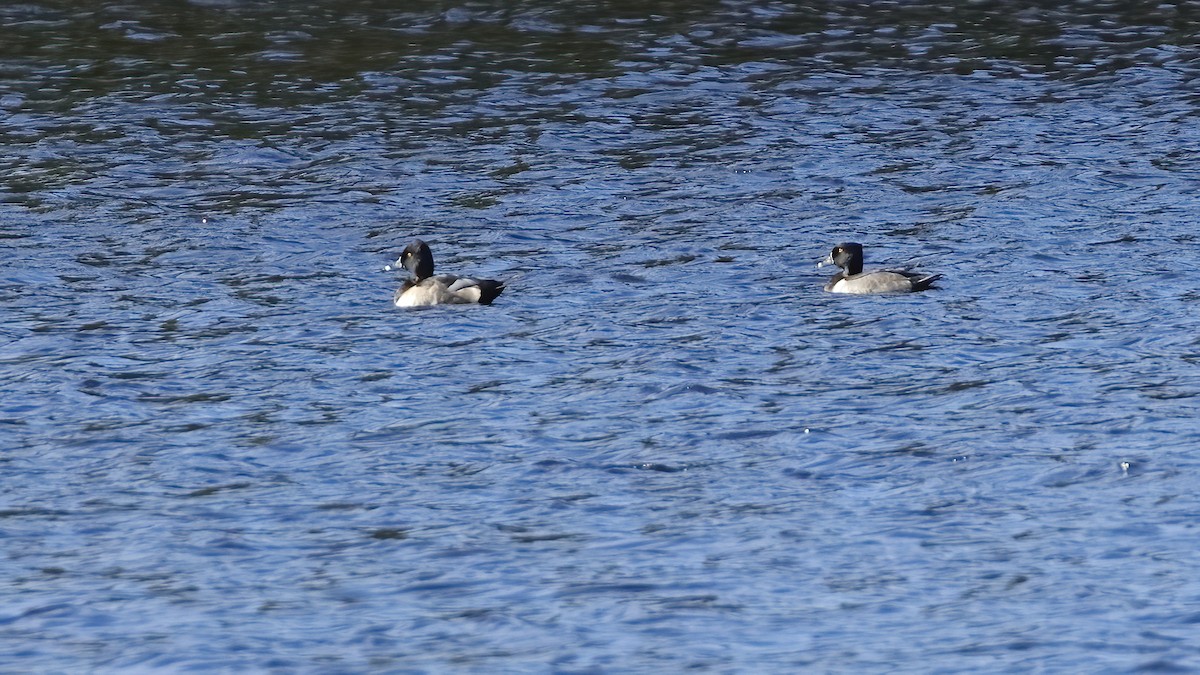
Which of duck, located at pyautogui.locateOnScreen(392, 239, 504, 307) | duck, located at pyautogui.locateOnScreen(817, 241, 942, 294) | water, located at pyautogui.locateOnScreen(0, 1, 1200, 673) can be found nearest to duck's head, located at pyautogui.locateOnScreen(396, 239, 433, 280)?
duck, located at pyautogui.locateOnScreen(392, 239, 504, 307)

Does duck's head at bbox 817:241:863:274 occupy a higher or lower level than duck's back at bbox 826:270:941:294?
higher

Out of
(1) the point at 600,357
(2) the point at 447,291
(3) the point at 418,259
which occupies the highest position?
(3) the point at 418,259

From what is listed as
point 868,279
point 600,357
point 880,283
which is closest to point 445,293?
point 600,357

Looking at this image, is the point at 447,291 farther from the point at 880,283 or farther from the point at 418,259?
the point at 880,283

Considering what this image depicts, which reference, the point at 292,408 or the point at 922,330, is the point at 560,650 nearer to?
the point at 292,408

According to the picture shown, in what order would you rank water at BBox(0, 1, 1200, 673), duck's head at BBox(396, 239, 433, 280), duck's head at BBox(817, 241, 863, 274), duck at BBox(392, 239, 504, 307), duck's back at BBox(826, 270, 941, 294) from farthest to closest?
duck's head at BBox(396, 239, 433, 280)
duck's head at BBox(817, 241, 863, 274)
duck's back at BBox(826, 270, 941, 294)
duck at BBox(392, 239, 504, 307)
water at BBox(0, 1, 1200, 673)

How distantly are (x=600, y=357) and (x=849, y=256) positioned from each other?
3.96 meters

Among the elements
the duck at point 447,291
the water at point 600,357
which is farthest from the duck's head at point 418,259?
the water at point 600,357

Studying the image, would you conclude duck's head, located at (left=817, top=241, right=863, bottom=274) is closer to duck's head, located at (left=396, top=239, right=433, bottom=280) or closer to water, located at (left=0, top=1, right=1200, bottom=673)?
water, located at (left=0, top=1, right=1200, bottom=673)

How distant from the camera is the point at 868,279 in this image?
2086 cm

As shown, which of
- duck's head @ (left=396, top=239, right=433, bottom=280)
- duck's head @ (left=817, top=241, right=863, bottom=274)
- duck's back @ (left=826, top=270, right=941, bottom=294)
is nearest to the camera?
duck's back @ (left=826, top=270, right=941, bottom=294)

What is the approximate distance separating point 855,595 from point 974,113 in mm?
18234

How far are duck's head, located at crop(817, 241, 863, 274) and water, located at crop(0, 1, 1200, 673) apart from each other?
1.95 feet

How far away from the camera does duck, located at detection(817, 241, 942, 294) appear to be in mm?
20828
